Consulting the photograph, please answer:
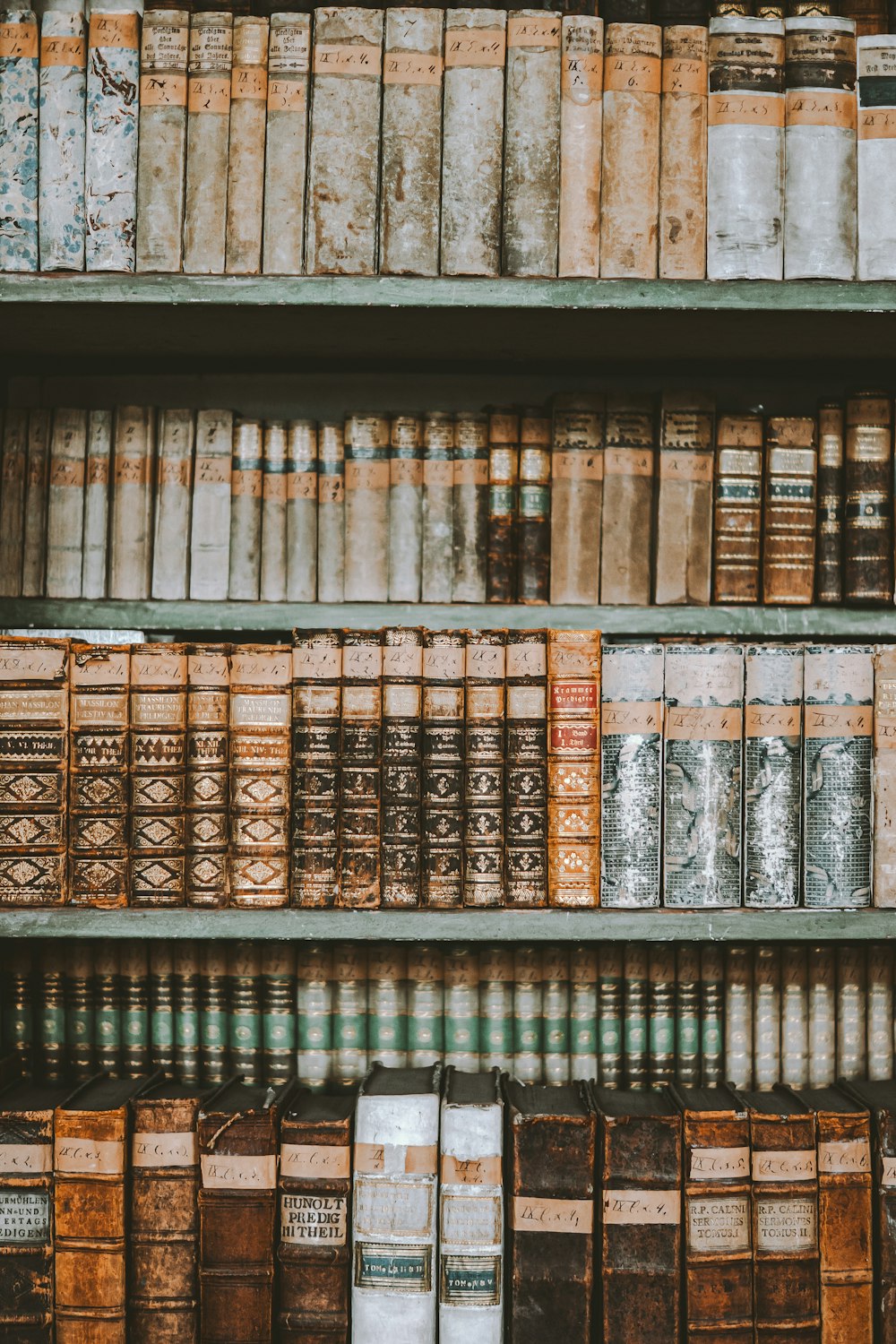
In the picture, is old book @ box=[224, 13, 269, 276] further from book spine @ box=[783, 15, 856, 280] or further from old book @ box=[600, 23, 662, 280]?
book spine @ box=[783, 15, 856, 280]

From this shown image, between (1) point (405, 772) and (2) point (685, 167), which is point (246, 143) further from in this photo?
(1) point (405, 772)

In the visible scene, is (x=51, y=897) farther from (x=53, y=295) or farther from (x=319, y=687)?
(x=53, y=295)

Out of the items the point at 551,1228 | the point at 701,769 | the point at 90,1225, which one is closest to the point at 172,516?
the point at 701,769

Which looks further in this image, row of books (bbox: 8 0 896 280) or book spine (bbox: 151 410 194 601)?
book spine (bbox: 151 410 194 601)

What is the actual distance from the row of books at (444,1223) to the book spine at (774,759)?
0.81 feet

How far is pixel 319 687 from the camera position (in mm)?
1059

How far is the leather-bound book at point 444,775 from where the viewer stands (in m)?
1.06

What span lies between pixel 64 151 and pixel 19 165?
51mm

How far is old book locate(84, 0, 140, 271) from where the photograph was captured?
3.40ft

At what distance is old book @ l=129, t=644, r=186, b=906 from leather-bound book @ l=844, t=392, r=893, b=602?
2.56 feet

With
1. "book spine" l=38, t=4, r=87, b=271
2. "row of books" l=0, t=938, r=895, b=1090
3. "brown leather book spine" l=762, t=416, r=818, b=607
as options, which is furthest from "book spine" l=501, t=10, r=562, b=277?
"row of books" l=0, t=938, r=895, b=1090

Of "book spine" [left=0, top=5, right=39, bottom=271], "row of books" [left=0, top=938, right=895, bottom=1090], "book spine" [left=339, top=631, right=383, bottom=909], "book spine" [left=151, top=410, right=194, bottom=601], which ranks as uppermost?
"book spine" [left=0, top=5, right=39, bottom=271]

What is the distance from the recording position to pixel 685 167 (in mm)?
1040

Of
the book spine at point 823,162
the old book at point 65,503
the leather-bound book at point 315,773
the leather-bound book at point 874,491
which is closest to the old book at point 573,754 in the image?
the leather-bound book at point 315,773
